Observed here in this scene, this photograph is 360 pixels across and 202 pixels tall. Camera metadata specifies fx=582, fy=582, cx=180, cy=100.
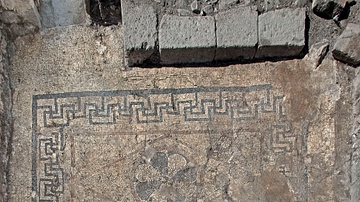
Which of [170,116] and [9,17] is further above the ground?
[9,17]

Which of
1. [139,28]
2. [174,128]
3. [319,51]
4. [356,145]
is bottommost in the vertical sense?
[356,145]

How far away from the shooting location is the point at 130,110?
2.81 metres

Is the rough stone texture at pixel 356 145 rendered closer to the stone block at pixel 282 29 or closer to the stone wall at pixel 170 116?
the stone wall at pixel 170 116

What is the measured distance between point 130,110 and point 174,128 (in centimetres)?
23

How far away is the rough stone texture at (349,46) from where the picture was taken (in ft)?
8.76

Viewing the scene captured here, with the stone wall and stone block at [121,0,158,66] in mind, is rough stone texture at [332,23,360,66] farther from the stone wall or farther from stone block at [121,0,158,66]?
stone block at [121,0,158,66]

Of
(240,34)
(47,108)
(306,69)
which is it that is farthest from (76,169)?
(306,69)

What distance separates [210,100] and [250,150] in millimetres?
303

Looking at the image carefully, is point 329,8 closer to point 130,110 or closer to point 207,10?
point 207,10

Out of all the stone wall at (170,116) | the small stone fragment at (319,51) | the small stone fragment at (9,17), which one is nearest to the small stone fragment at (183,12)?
the stone wall at (170,116)

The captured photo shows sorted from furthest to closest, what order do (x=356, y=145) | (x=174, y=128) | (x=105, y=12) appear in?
1. (x=105, y=12)
2. (x=174, y=128)
3. (x=356, y=145)

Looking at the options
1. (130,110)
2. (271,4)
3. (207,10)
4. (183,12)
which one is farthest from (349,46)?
(130,110)

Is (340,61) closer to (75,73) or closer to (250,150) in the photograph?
(250,150)

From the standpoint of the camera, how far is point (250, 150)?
2.75 meters
